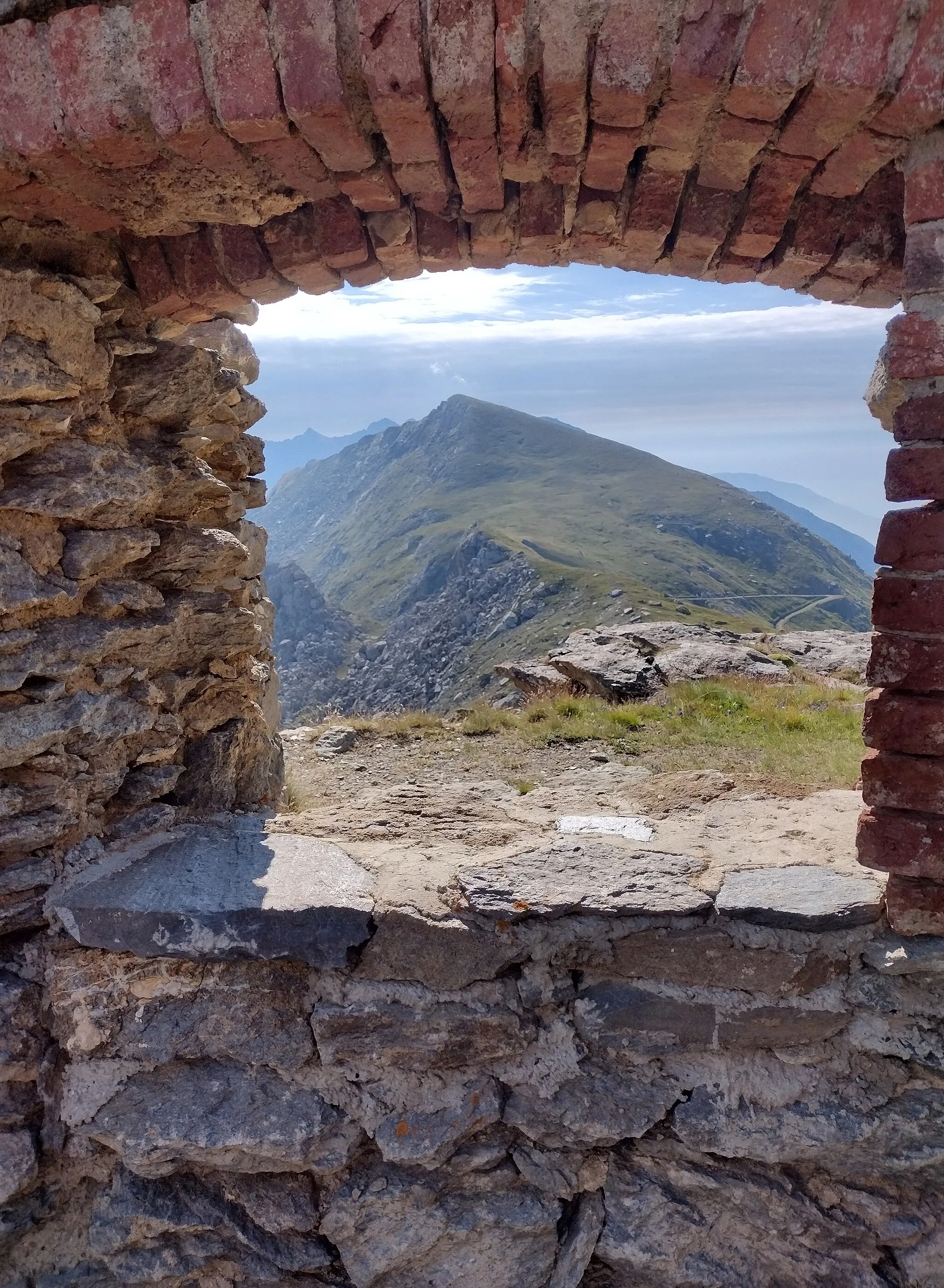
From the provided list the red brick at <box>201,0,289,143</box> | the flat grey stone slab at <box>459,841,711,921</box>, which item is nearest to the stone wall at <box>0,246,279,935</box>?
the red brick at <box>201,0,289,143</box>

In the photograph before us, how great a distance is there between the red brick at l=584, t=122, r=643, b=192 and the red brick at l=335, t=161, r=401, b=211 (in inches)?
20.9

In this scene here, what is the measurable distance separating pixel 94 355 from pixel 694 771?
9.22 ft

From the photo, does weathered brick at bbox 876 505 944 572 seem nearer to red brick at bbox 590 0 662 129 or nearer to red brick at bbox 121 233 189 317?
red brick at bbox 590 0 662 129

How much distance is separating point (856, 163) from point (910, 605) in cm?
111

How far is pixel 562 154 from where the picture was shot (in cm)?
214

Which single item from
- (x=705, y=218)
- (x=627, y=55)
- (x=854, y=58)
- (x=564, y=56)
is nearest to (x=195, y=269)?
(x=564, y=56)

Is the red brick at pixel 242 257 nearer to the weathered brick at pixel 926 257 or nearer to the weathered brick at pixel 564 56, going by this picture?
the weathered brick at pixel 564 56

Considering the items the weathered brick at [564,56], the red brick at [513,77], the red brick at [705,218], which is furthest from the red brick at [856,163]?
the red brick at [513,77]

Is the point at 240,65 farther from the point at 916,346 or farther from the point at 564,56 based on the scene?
the point at 916,346

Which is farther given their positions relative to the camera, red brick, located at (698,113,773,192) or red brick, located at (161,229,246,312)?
red brick, located at (161,229,246,312)

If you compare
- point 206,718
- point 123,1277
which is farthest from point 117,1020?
point 206,718

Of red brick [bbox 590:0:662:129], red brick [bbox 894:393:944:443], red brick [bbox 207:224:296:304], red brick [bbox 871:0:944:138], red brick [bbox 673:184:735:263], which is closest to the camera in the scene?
red brick [bbox 871:0:944:138]

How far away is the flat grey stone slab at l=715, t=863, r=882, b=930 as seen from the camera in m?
2.18

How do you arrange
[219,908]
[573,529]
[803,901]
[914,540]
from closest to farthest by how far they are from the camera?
[914,540], [803,901], [219,908], [573,529]
